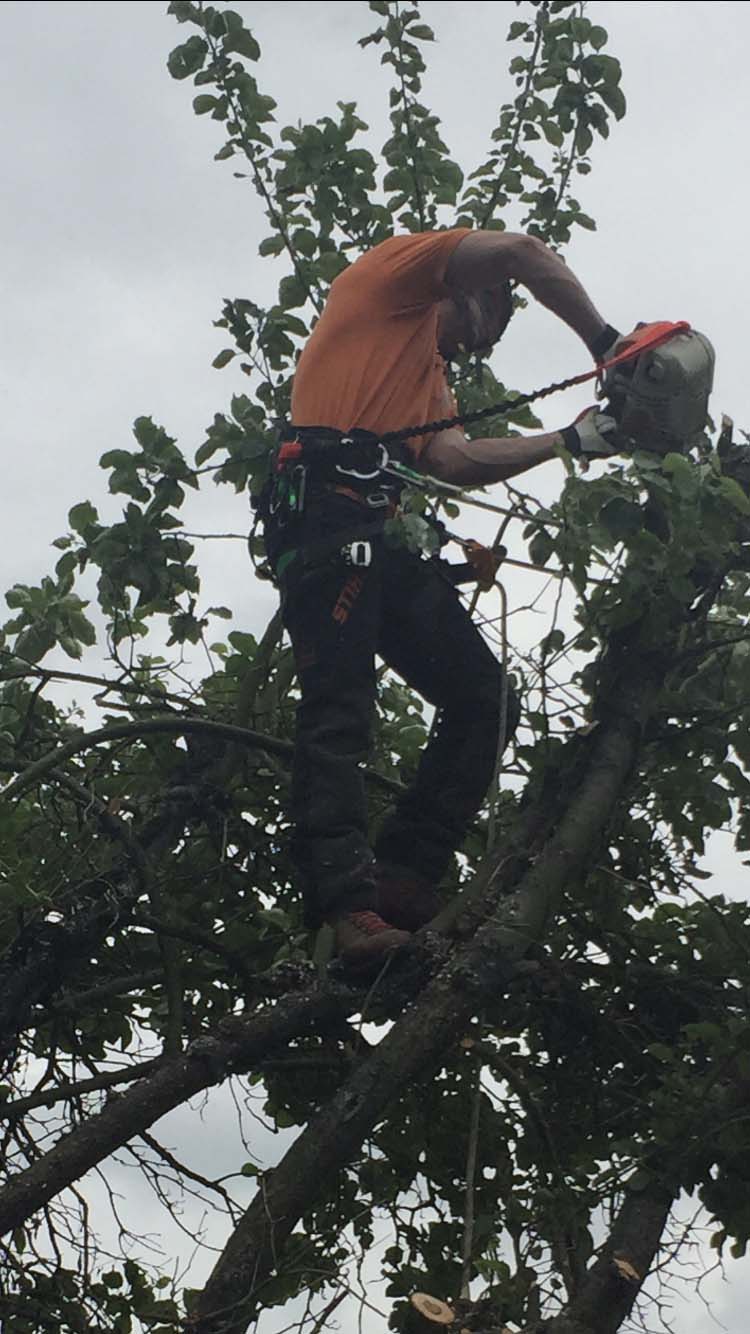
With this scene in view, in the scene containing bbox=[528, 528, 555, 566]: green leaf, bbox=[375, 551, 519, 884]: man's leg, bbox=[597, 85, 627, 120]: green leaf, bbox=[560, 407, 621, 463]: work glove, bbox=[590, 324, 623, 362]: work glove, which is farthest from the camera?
bbox=[597, 85, 627, 120]: green leaf

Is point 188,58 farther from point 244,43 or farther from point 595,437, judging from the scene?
point 595,437

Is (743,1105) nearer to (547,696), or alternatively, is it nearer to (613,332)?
(547,696)

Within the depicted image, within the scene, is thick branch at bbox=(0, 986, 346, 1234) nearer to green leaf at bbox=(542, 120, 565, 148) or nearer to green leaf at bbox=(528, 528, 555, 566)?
green leaf at bbox=(528, 528, 555, 566)

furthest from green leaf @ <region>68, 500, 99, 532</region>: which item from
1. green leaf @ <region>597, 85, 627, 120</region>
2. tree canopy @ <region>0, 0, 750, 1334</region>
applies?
green leaf @ <region>597, 85, 627, 120</region>

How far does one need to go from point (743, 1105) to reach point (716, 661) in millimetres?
1005

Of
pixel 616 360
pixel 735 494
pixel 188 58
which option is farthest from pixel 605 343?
pixel 188 58

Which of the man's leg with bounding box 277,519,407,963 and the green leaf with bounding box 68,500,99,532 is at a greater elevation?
the green leaf with bounding box 68,500,99,532

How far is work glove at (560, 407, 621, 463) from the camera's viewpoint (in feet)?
13.1

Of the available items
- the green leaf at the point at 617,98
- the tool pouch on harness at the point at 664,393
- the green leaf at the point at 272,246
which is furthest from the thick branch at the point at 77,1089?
the green leaf at the point at 617,98

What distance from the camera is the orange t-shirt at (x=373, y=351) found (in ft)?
13.9

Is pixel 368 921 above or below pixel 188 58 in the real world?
below

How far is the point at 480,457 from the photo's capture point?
4.30m

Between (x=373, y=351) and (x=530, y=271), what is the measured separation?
0.43 meters

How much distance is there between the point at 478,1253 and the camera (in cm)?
389
